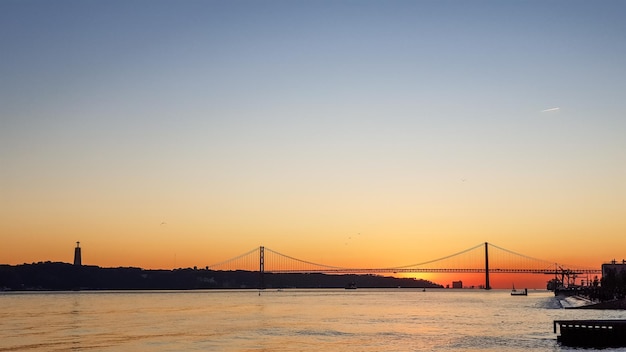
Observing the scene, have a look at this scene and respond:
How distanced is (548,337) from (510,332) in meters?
7.52

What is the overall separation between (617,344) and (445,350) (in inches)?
461

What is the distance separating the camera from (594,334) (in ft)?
173

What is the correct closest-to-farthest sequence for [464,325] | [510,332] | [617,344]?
[617,344]
[510,332]
[464,325]

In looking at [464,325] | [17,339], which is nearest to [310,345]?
[17,339]

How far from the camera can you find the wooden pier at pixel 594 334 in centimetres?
5159

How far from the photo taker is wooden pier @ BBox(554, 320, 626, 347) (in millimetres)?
51594

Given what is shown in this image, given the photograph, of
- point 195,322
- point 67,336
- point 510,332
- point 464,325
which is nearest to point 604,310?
point 464,325

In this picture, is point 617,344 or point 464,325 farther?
point 464,325

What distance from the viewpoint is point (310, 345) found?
187 ft

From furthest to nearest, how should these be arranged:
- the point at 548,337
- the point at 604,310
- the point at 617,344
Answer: the point at 604,310, the point at 548,337, the point at 617,344

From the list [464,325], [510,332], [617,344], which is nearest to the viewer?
[617,344]

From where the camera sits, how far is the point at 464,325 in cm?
8081

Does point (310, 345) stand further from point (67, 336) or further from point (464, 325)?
point (464, 325)

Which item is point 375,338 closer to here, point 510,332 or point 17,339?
point 510,332
